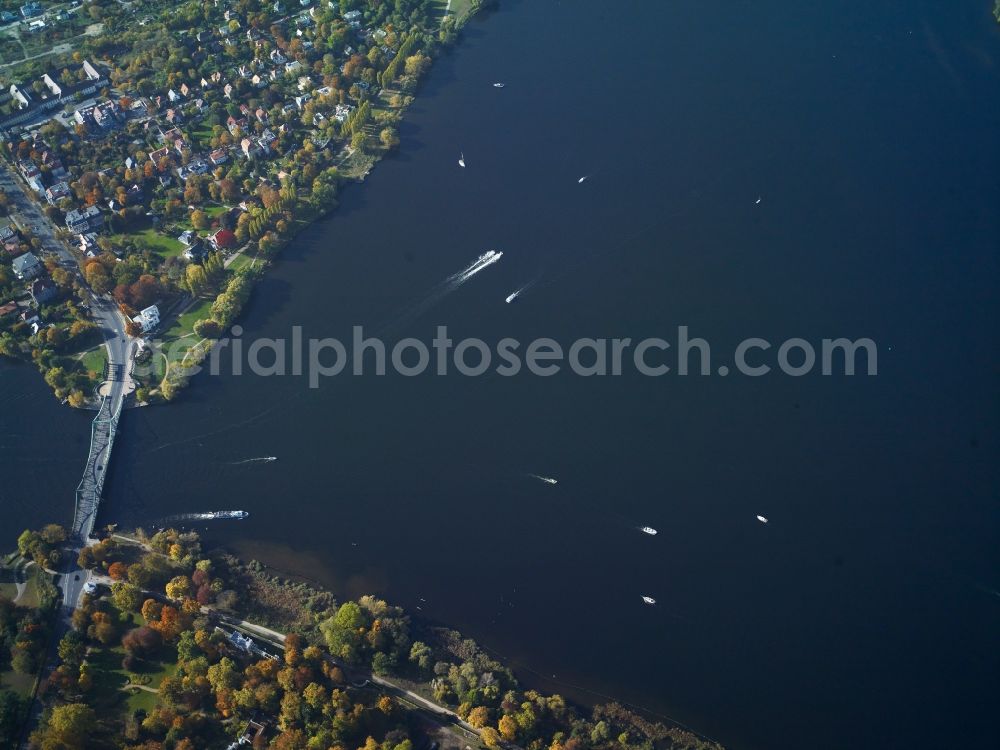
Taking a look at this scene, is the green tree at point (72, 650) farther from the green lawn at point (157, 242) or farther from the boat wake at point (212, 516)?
the green lawn at point (157, 242)

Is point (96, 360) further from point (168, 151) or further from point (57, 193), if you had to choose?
point (168, 151)

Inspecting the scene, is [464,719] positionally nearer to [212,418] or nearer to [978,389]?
[212,418]

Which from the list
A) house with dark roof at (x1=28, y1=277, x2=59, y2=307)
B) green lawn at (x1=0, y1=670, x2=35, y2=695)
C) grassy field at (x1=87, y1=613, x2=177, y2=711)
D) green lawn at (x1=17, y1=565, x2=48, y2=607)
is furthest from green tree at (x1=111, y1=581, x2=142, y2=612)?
house with dark roof at (x1=28, y1=277, x2=59, y2=307)

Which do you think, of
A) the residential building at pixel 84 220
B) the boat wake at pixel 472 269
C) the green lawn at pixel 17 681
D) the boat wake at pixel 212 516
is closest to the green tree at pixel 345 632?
the boat wake at pixel 212 516

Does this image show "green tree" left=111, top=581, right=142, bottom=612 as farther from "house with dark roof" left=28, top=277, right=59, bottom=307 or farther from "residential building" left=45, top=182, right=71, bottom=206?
"residential building" left=45, top=182, right=71, bottom=206

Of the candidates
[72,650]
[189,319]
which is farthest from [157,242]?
[72,650]

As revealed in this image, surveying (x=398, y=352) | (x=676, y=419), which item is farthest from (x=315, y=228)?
(x=676, y=419)
